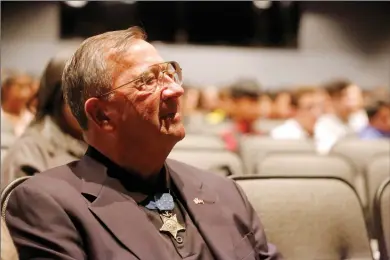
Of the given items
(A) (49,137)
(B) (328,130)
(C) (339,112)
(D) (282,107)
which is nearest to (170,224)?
(A) (49,137)

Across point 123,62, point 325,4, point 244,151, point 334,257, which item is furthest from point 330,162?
point 325,4

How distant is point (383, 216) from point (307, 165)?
74cm

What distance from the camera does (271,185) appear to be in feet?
5.64

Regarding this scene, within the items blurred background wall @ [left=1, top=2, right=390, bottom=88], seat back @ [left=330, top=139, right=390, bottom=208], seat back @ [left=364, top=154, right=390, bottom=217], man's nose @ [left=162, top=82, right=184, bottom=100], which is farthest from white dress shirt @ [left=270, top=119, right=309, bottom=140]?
blurred background wall @ [left=1, top=2, right=390, bottom=88]

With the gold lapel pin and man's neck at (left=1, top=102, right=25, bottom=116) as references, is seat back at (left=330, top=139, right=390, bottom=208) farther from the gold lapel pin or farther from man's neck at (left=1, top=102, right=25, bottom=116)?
man's neck at (left=1, top=102, right=25, bottom=116)

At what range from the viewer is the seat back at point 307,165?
2.42 meters

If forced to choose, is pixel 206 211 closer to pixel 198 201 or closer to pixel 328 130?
pixel 198 201

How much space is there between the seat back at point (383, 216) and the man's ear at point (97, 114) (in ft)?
2.79

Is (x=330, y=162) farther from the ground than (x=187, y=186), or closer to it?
closer to it

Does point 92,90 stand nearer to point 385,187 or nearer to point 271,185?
point 271,185

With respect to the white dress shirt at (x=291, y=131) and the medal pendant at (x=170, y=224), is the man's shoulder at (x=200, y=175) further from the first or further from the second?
the white dress shirt at (x=291, y=131)

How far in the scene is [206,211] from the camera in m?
1.41

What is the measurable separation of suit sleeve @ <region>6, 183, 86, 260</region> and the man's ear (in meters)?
0.23

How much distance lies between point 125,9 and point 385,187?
7016mm
